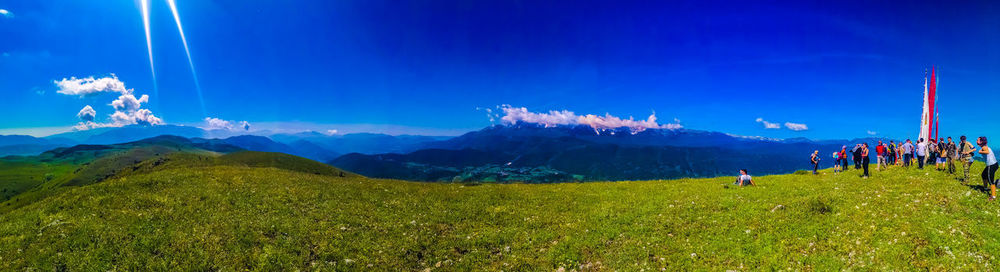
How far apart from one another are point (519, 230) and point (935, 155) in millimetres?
40022

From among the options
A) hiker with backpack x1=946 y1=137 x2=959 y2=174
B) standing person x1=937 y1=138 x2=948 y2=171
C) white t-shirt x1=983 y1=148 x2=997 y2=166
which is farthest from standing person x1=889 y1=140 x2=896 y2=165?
white t-shirt x1=983 y1=148 x2=997 y2=166

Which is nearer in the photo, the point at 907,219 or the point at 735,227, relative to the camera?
Result: the point at 907,219

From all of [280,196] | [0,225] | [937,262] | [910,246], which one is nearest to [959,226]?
[910,246]

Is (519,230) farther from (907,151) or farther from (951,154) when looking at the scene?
(907,151)

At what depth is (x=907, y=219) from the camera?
1467cm

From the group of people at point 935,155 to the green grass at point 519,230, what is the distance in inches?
50.1

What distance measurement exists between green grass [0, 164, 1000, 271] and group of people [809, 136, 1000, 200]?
4.17ft

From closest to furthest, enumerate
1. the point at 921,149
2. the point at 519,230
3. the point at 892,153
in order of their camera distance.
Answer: the point at 519,230 → the point at 921,149 → the point at 892,153

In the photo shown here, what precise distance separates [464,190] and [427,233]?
11735mm

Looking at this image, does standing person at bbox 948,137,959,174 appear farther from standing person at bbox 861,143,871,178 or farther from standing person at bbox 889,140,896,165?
Result: standing person at bbox 889,140,896,165

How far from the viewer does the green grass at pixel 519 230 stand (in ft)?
43.4

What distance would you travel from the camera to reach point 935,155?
32.3 metres

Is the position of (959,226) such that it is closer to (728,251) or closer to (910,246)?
(910,246)

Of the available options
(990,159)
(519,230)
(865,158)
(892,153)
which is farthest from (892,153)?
(519,230)
